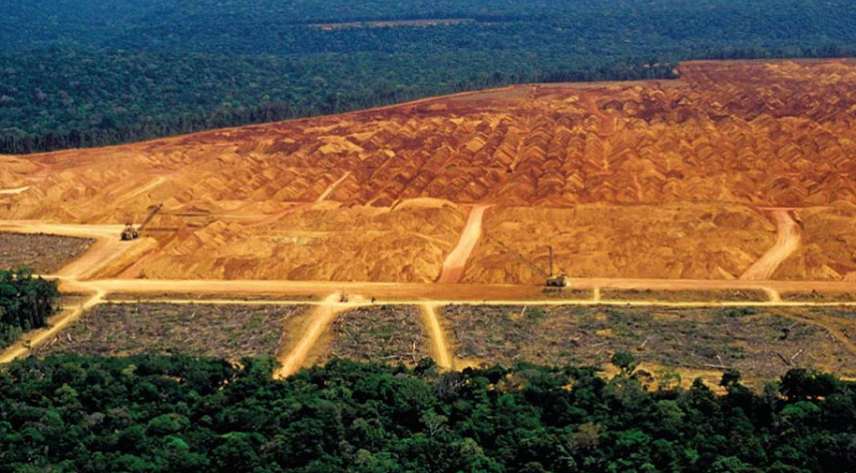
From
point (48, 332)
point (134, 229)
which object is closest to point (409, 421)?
point (48, 332)

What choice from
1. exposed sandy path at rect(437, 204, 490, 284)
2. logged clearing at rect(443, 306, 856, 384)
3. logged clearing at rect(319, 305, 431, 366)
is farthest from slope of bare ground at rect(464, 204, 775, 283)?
logged clearing at rect(319, 305, 431, 366)

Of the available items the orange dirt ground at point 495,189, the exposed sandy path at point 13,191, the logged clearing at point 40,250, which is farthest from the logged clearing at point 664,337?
the exposed sandy path at point 13,191

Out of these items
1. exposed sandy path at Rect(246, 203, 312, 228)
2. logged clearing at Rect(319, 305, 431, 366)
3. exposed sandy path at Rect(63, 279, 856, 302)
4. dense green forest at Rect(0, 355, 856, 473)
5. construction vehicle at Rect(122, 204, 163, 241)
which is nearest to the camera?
dense green forest at Rect(0, 355, 856, 473)

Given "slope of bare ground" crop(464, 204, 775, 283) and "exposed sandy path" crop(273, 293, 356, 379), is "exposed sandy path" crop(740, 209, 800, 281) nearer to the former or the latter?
"slope of bare ground" crop(464, 204, 775, 283)

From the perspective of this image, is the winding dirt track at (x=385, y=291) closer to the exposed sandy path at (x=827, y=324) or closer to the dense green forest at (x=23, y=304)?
the exposed sandy path at (x=827, y=324)

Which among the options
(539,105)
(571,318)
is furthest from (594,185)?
(539,105)

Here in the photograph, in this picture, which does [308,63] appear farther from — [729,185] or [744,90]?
[729,185]
